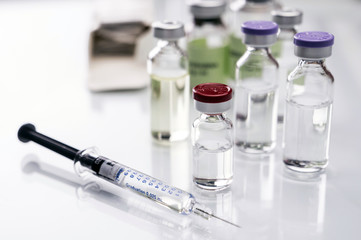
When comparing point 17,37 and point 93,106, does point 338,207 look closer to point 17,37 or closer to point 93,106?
point 93,106

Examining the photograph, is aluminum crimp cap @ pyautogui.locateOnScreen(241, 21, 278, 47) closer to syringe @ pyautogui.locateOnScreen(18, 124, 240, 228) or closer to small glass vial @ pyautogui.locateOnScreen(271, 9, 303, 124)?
small glass vial @ pyautogui.locateOnScreen(271, 9, 303, 124)

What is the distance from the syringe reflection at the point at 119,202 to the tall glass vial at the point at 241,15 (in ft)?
1.66

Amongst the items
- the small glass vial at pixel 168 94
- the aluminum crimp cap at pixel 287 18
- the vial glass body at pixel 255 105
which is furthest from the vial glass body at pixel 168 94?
the aluminum crimp cap at pixel 287 18

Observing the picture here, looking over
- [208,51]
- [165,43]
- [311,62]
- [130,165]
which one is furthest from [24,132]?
[311,62]

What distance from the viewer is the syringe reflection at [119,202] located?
41.9 inches

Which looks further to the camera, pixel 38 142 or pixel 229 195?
pixel 38 142

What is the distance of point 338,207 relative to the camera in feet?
3.68

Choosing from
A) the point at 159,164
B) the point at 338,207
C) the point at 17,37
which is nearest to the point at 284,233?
the point at 338,207

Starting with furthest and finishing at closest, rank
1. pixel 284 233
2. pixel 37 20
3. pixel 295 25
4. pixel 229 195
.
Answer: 1. pixel 37 20
2. pixel 295 25
3. pixel 229 195
4. pixel 284 233

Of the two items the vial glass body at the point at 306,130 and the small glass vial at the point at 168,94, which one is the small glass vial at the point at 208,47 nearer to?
the small glass vial at the point at 168,94

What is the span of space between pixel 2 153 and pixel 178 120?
1.26 ft

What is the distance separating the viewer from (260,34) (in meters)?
1.22

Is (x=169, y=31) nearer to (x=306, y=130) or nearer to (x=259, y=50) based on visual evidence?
(x=259, y=50)

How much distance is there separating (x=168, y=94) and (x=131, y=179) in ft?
0.88
